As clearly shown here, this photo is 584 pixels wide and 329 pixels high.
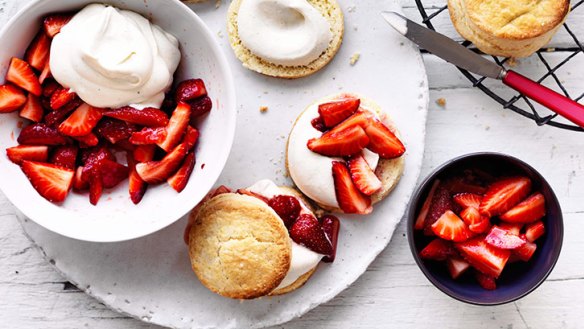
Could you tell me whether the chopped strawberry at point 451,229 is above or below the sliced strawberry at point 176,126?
below

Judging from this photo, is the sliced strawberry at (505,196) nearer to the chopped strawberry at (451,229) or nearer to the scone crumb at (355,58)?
the chopped strawberry at (451,229)

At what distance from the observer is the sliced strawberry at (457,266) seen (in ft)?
8.02

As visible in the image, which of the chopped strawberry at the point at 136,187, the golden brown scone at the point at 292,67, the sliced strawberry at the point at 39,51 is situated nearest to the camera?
the sliced strawberry at the point at 39,51

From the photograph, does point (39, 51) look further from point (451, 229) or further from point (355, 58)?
point (451, 229)

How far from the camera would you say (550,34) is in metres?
2.47

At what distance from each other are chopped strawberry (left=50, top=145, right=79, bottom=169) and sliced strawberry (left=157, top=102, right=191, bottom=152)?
300mm

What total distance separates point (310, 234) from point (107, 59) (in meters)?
0.90

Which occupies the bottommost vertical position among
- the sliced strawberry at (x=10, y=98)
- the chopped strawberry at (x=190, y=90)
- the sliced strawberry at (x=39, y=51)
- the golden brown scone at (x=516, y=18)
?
the sliced strawberry at (x=10, y=98)

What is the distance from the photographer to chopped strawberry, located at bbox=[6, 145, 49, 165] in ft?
7.34

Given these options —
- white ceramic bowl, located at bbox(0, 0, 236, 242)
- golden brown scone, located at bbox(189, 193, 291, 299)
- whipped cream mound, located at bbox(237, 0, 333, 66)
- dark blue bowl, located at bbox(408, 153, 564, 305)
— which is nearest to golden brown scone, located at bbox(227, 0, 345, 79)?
whipped cream mound, located at bbox(237, 0, 333, 66)

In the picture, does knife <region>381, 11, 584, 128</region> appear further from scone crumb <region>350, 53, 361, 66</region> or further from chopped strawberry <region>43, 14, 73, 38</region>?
chopped strawberry <region>43, 14, 73, 38</region>

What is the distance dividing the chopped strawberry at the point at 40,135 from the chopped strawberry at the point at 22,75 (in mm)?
116

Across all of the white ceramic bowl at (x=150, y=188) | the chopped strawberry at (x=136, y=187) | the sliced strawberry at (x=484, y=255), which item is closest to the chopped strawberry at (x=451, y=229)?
the sliced strawberry at (x=484, y=255)

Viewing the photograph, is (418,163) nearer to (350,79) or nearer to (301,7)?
(350,79)
